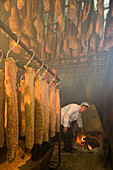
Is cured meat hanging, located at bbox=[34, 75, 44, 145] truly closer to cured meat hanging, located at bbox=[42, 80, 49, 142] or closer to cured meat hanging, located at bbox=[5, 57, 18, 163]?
cured meat hanging, located at bbox=[42, 80, 49, 142]

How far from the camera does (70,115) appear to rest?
4.96 metres

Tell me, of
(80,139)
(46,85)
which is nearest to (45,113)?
(46,85)

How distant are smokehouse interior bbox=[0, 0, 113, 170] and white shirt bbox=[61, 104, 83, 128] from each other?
0.04 metres

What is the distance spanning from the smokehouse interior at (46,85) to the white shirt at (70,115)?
0.04 meters

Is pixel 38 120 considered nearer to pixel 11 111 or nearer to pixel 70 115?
pixel 11 111

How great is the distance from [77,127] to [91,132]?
116cm

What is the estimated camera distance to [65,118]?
4637mm

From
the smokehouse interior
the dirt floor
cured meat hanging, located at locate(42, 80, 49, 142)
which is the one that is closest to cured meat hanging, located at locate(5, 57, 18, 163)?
the smokehouse interior

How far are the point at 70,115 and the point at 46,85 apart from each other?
3.40 metres

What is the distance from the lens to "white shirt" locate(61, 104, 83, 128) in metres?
4.63

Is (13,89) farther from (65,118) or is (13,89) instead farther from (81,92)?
(81,92)

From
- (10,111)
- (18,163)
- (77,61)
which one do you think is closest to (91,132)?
(77,61)

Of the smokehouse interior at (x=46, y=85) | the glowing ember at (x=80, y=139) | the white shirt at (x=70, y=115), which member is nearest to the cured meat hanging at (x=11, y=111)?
the smokehouse interior at (x=46, y=85)

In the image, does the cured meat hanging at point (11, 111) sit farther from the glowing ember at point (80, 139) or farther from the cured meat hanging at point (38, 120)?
the glowing ember at point (80, 139)
